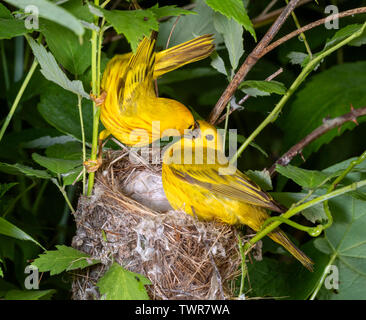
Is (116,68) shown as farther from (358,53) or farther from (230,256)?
(358,53)

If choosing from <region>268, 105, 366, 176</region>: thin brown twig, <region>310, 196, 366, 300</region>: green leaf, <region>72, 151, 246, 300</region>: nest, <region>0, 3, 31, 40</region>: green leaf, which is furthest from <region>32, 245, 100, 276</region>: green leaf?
<region>310, 196, 366, 300</region>: green leaf

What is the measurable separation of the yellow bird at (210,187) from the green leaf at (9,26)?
55 centimetres

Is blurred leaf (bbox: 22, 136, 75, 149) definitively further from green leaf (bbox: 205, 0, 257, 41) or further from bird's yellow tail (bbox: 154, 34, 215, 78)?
green leaf (bbox: 205, 0, 257, 41)

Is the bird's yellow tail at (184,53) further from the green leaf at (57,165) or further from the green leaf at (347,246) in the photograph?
the green leaf at (347,246)

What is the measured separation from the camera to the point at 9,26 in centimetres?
99

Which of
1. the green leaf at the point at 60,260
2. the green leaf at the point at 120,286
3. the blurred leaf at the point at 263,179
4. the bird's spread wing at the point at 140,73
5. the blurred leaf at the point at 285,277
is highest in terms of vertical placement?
the bird's spread wing at the point at 140,73

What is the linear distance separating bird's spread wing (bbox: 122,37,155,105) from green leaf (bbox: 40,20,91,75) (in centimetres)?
13

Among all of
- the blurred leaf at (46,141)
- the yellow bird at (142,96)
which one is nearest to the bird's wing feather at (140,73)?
the yellow bird at (142,96)

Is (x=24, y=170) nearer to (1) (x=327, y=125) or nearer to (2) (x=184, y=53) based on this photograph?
(2) (x=184, y=53)

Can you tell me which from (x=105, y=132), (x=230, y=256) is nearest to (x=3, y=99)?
(x=105, y=132)

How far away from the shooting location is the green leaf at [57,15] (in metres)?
0.62
